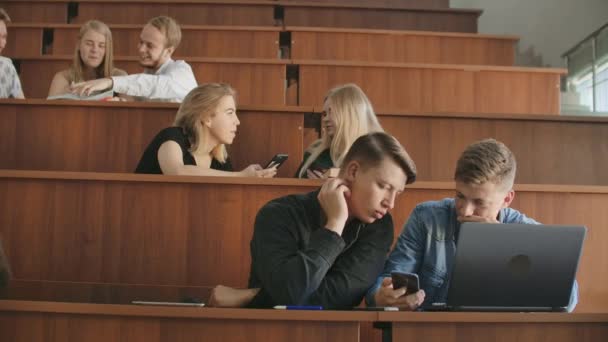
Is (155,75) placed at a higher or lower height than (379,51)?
lower

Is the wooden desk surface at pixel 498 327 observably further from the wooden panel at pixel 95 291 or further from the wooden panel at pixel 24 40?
the wooden panel at pixel 24 40

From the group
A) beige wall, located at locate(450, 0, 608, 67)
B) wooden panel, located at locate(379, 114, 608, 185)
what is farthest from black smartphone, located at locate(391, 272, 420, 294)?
beige wall, located at locate(450, 0, 608, 67)

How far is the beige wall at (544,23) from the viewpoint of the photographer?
9.80 feet

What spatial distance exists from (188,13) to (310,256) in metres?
1.92

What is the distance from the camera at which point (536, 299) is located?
0.90 meters

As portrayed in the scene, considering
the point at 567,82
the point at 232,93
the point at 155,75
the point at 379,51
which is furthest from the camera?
the point at 567,82

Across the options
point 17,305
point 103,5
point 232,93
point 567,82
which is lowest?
point 17,305

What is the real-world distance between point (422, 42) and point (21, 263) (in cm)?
150

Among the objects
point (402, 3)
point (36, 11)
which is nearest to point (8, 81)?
point (36, 11)

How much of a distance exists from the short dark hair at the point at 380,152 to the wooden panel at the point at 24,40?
175 centimetres

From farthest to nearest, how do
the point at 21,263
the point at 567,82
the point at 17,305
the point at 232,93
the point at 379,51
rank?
the point at 567,82, the point at 379,51, the point at 232,93, the point at 21,263, the point at 17,305

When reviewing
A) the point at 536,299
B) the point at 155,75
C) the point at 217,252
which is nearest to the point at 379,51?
the point at 155,75

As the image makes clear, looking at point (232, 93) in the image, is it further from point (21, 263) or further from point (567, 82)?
point (567, 82)

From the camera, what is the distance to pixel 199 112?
1.52 meters
